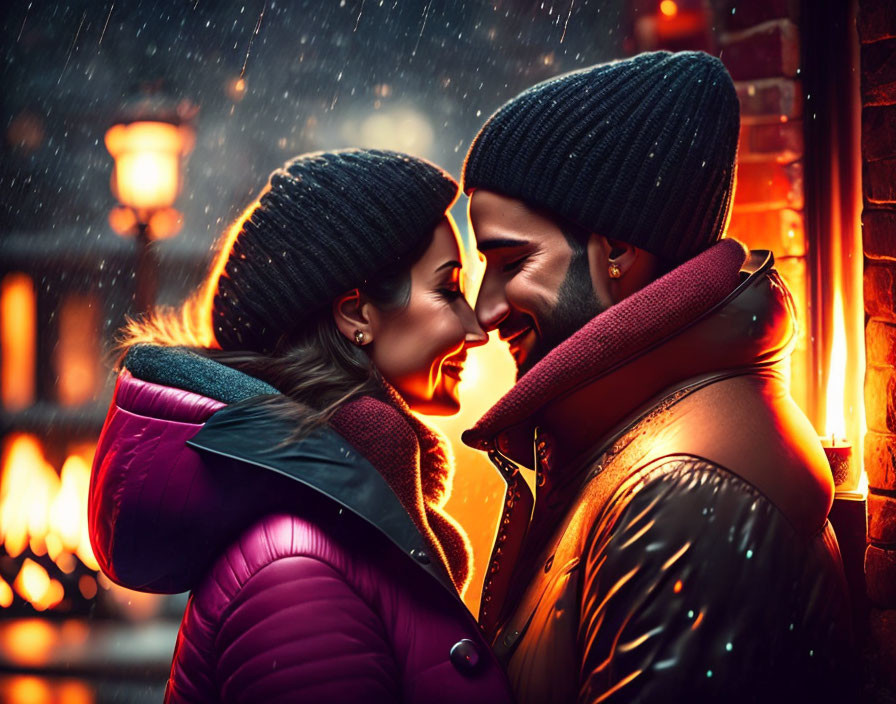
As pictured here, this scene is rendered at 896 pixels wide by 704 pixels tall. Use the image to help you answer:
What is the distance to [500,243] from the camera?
137cm

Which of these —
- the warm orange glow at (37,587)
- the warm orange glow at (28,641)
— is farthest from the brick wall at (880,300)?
the warm orange glow at (37,587)

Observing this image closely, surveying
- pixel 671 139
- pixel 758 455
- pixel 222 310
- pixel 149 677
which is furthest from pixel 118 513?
pixel 149 677

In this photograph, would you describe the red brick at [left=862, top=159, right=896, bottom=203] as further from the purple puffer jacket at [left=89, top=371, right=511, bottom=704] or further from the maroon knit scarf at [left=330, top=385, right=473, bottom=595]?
the purple puffer jacket at [left=89, top=371, right=511, bottom=704]

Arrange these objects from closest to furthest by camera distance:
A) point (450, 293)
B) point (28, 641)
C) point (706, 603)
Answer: point (706, 603), point (450, 293), point (28, 641)

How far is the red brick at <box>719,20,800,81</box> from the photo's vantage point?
6.35 ft

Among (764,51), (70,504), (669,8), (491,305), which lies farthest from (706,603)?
(70,504)

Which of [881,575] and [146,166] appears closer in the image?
[881,575]

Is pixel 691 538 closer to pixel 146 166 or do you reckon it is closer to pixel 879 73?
pixel 879 73

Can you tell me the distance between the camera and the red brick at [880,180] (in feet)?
5.10

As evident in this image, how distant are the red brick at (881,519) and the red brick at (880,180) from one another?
0.61 meters

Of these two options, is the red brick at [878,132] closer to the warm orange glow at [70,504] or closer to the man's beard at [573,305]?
the man's beard at [573,305]

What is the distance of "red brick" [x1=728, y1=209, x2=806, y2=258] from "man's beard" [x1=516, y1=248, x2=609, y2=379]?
0.82 m

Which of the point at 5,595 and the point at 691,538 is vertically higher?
the point at 691,538

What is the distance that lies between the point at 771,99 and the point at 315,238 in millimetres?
1245
